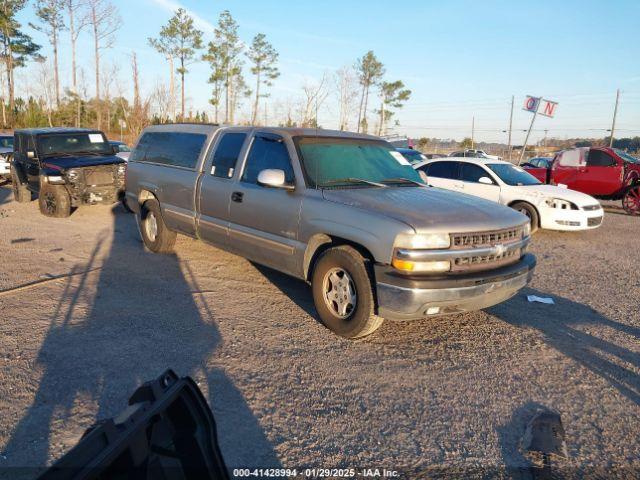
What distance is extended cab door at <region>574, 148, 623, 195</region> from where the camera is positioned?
13.1 metres

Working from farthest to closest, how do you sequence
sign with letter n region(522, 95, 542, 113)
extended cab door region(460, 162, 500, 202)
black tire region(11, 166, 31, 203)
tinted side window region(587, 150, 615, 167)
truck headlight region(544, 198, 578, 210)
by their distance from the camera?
sign with letter n region(522, 95, 542, 113) < tinted side window region(587, 150, 615, 167) < black tire region(11, 166, 31, 203) < extended cab door region(460, 162, 500, 202) < truck headlight region(544, 198, 578, 210)

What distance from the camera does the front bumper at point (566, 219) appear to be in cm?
941

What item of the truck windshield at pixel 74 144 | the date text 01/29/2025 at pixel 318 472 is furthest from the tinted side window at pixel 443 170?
the date text 01/29/2025 at pixel 318 472

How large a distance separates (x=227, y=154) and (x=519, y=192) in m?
6.72

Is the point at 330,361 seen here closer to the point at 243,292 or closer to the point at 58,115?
the point at 243,292

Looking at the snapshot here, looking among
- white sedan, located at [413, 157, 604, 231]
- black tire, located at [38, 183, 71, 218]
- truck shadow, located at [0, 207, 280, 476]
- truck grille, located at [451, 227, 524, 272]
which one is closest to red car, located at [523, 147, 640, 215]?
white sedan, located at [413, 157, 604, 231]

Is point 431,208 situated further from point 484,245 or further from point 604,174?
point 604,174

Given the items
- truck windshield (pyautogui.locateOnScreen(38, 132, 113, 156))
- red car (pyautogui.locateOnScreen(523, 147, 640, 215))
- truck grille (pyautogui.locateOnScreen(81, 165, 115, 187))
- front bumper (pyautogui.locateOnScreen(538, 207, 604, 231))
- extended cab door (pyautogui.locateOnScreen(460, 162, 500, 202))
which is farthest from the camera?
red car (pyautogui.locateOnScreen(523, 147, 640, 215))

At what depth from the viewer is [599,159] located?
13.4 m

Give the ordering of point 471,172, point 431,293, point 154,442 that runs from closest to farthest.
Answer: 1. point 154,442
2. point 431,293
3. point 471,172

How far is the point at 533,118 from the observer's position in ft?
64.0

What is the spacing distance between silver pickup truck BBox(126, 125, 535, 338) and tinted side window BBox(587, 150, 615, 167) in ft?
34.0

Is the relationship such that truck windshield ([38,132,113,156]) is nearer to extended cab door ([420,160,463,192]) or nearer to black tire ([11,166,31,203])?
black tire ([11,166,31,203])

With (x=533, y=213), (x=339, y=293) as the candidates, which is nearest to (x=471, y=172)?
(x=533, y=213)
